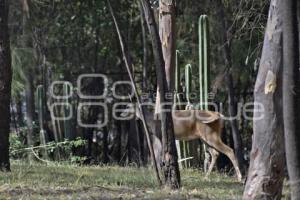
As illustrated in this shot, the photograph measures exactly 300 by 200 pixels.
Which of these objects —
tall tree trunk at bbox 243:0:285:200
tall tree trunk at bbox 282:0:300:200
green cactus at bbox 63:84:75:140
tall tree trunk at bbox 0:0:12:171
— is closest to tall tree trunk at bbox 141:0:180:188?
tall tree trunk at bbox 243:0:285:200

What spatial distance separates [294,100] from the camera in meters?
3.81

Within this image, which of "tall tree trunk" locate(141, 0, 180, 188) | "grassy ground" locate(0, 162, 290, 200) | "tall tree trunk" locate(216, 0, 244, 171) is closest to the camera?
"grassy ground" locate(0, 162, 290, 200)

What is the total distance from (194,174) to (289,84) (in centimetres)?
594

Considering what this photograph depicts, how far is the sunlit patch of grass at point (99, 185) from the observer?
644 cm

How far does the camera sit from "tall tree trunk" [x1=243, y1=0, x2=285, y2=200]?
529 centimetres

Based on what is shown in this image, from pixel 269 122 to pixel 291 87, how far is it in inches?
63.9

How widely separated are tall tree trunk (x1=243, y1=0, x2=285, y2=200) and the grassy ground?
3.44ft

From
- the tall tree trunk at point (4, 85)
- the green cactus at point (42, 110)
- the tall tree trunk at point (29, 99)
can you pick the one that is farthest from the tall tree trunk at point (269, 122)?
the tall tree trunk at point (29, 99)

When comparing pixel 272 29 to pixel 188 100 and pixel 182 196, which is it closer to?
pixel 182 196

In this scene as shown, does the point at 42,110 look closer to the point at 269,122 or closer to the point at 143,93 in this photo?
the point at 143,93

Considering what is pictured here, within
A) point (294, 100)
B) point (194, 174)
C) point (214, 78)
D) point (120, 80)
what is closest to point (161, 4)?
point (194, 174)

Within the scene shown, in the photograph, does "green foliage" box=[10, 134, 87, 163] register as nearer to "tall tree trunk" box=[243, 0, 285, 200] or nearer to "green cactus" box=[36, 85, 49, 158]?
"green cactus" box=[36, 85, 49, 158]

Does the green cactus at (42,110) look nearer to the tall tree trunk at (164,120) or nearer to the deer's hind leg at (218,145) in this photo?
the deer's hind leg at (218,145)

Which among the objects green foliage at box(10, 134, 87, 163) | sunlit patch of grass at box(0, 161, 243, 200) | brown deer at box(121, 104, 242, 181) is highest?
brown deer at box(121, 104, 242, 181)
